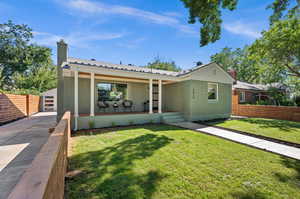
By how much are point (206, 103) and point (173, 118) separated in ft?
9.48

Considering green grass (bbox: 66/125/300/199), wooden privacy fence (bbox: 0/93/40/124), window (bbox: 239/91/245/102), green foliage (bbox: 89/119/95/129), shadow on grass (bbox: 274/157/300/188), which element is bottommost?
shadow on grass (bbox: 274/157/300/188)

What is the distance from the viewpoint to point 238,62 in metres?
35.7

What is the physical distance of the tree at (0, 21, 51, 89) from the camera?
81.7ft

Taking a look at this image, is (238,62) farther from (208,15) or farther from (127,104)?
(127,104)

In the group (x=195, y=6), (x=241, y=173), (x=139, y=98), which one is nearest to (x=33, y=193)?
(x=241, y=173)

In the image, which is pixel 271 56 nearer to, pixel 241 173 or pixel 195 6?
pixel 195 6

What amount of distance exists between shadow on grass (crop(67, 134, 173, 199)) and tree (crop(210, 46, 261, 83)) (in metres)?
35.9

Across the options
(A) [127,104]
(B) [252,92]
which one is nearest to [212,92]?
(A) [127,104]

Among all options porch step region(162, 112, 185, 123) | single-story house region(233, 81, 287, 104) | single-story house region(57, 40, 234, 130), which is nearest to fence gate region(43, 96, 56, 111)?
single-story house region(57, 40, 234, 130)

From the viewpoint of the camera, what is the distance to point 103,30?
36.7ft

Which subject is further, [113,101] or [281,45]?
[281,45]

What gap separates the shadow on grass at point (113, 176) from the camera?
7.79 feet

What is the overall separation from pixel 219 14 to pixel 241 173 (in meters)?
6.22

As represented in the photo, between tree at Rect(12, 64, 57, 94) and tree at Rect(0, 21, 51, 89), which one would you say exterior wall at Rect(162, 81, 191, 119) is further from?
tree at Rect(0, 21, 51, 89)
